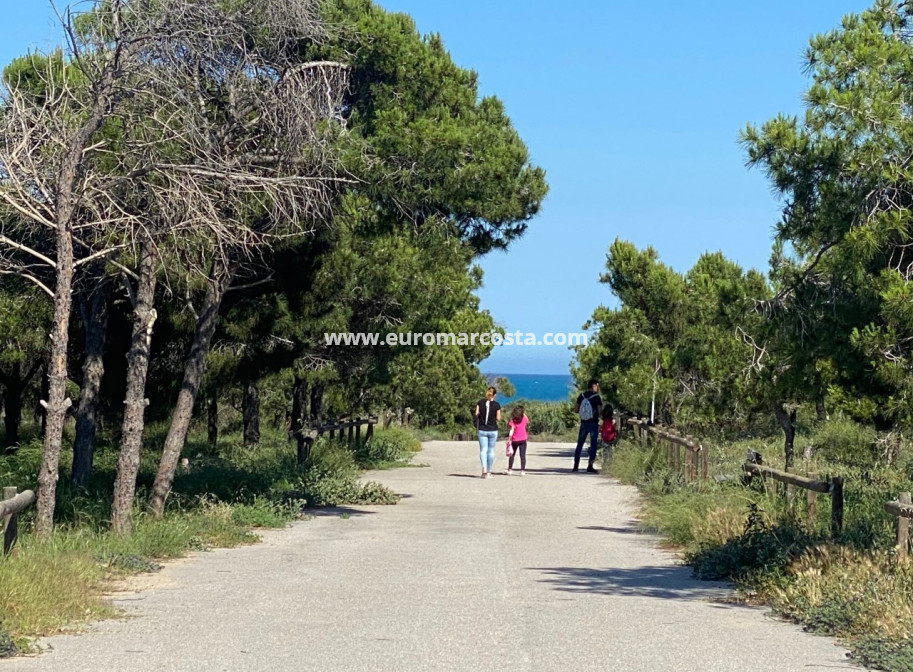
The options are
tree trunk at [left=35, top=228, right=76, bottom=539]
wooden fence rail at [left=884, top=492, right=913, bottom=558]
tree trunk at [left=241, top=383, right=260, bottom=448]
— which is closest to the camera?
wooden fence rail at [left=884, top=492, right=913, bottom=558]

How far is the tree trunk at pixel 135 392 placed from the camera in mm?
14086

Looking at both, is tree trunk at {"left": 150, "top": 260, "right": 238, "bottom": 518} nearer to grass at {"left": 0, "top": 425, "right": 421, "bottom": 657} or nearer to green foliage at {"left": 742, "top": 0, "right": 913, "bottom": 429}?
grass at {"left": 0, "top": 425, "right": 421, "bottom": 657}

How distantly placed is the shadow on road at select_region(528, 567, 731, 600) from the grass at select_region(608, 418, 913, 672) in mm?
254

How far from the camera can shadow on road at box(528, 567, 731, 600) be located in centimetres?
1135

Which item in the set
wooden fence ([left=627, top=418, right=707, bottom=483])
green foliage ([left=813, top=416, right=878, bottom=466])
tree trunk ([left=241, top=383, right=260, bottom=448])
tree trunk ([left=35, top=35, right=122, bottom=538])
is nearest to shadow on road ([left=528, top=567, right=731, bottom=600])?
tree trunk ([left=35, top=35, right=122, bottom=538])

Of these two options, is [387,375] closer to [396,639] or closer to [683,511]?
[683,511]

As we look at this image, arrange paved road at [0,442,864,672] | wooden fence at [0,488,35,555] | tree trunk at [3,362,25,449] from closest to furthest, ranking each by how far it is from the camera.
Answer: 1. paved road at [0,442,864,672]
2. wooden fence at [0,488,35,555]
3. tree trunk at [3,362,25,449]

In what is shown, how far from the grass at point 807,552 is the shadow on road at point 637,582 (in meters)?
0.25

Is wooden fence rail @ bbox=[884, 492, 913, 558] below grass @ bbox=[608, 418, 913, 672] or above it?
above

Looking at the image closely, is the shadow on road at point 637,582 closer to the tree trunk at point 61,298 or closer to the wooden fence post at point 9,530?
the wooden fence post at point 9,530

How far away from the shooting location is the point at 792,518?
45.3ft

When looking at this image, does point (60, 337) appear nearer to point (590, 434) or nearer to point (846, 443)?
point (590, 434)

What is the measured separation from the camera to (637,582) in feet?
39.7

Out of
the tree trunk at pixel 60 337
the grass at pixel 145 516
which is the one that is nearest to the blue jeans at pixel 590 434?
the grass at pixel 145 516
